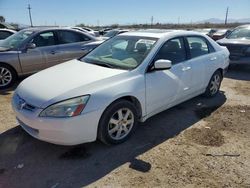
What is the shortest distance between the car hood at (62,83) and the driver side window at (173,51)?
0.83m

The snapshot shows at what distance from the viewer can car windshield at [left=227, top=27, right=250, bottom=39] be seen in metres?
9.00

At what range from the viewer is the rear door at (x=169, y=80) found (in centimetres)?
396

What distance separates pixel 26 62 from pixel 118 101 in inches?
165

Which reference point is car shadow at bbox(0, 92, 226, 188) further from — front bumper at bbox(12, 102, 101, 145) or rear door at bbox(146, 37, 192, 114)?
rear door at bbox(146, 37, 192, 114)

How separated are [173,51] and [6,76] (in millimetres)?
4400

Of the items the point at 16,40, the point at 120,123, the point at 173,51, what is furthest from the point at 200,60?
the point at 16,40

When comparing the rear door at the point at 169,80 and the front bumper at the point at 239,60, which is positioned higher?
the rear door at the point at 169,80

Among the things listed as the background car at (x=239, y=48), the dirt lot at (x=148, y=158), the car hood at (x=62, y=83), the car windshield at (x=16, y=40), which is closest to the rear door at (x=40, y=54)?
the car windshield at (x=16, y=40)

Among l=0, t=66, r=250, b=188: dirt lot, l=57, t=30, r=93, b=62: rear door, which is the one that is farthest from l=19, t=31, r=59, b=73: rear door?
l=0, t=66, r=250, b=188: dirt lot

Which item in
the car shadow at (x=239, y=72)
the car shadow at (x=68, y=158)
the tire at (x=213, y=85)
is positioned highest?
the tire at (x=213, y=85)

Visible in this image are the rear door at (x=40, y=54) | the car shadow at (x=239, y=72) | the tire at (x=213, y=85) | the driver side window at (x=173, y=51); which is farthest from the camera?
the car shadow at (x=239, y=72)

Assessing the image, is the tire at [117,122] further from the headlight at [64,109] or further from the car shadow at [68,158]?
the headlight at [64,109]

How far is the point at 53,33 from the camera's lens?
7.32 meters

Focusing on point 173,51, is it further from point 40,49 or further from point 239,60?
point 239,60
